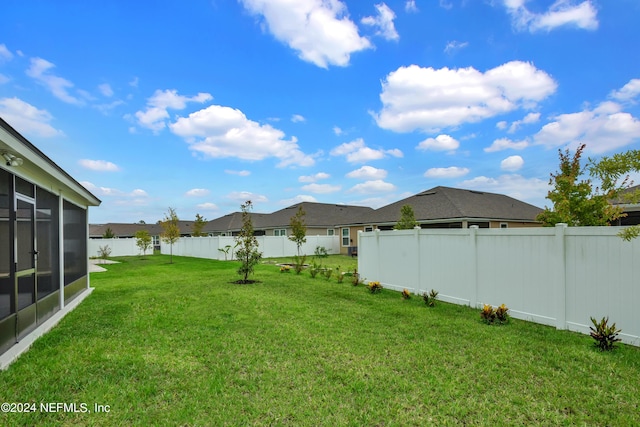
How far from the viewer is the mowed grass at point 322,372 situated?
10.6ft

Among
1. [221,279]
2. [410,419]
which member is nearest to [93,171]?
[221,279]

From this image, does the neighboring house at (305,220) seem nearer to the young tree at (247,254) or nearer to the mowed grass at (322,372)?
the young tree at (247,254)

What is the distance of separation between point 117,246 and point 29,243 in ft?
104

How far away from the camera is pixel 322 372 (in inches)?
166

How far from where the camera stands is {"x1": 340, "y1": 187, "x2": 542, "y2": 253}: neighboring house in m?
21.1

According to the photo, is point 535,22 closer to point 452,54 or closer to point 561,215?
point 452,54

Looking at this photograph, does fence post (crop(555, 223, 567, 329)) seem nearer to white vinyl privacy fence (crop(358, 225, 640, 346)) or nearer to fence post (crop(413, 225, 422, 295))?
white vinyl privacy fence (crop(358, 225, 640, 346))

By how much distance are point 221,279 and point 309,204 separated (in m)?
24.7

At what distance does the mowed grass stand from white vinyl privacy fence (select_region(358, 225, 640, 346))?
1.34ft

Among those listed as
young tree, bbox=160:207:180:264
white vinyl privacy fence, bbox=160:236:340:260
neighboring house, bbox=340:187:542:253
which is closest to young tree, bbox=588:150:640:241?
neighboring house, bbox=340:187:542:253

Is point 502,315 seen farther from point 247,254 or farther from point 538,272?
point 247,254

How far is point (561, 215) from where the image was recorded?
7.67 metres

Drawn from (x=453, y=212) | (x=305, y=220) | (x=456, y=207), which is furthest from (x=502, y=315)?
(x=305, y=220)

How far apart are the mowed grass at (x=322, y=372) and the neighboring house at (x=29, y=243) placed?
1.55ft
